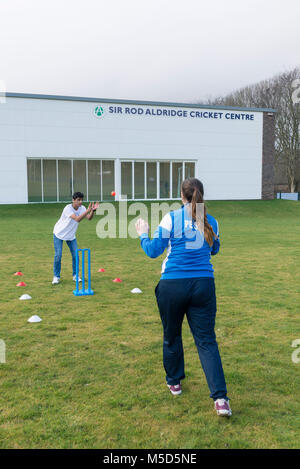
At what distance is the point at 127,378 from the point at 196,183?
2.09m

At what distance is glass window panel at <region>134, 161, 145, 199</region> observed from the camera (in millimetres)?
30297

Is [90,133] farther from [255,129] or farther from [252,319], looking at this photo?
[252,319]

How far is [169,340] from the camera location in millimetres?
3807

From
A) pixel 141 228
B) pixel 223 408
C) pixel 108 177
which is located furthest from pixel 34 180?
pixel 223 408

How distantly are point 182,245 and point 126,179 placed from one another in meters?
27.0

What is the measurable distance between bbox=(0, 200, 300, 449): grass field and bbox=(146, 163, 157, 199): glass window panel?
21.6 m

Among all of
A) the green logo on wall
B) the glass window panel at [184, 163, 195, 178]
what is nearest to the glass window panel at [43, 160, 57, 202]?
the green logo on wall

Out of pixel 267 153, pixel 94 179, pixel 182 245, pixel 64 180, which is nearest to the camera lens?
pixel 182 245

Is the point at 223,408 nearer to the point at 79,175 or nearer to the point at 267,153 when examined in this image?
the point at 79,175

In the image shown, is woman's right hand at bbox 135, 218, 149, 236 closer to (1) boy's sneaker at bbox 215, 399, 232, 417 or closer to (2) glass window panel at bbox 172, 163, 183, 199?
(1) boy's sneaker at bbox 215, 399, 232, 417

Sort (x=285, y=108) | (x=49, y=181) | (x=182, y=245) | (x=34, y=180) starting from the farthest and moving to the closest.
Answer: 1. (x=285, y=108)
2. (x=49, y=181)
3. (x=34, y=180)
4. (x=182, y=245)

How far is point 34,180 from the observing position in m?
27.9

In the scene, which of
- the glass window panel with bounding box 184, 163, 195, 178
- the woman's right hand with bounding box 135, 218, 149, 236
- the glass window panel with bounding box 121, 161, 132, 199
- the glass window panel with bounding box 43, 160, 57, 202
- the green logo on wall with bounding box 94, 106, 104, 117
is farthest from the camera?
the glass window panel with bounding box 184, 163, 195, 178
